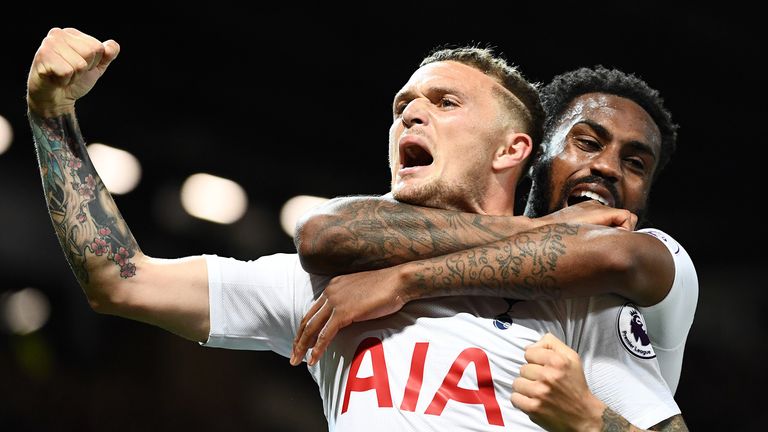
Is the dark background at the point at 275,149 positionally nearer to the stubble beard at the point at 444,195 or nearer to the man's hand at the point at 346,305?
the stubble beard at the point at 444,195

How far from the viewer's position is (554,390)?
1.55 metres

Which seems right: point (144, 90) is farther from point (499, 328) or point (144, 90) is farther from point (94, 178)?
point (499, 328)


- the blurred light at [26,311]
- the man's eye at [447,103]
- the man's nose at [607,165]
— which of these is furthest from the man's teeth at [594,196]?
the blurred light at [26,311]

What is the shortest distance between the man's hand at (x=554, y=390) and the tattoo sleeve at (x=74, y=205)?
34.1 inches

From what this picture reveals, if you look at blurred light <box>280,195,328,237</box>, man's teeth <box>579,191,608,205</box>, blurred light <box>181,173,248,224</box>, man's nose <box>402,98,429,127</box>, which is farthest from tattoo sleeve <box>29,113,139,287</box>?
blurred light <box>280,195,328,237</box>

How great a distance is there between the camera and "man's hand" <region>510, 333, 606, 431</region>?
61.0 inches

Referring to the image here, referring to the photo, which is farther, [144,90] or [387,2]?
[144,90]

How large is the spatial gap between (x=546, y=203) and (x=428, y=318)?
0.76 metres

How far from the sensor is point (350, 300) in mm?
1797

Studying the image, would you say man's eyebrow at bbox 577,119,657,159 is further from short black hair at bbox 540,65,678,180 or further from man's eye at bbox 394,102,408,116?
man's eye at bbox 394,102,408,116

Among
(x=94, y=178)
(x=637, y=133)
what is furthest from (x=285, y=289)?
(x=637, y=133)

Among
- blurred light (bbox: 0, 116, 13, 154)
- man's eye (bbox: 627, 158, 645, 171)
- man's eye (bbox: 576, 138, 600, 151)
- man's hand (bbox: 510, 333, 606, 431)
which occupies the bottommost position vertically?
man's hand (bbox: 510, 333, 606, 431)

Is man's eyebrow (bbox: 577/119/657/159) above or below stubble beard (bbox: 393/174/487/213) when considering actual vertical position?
above

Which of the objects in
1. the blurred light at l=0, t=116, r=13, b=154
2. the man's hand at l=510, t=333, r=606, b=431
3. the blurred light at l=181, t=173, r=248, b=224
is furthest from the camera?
the blurred light at l=181, t=173, r=248, b=224
